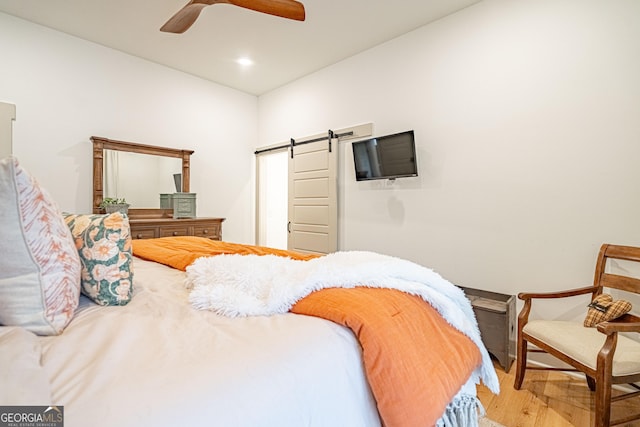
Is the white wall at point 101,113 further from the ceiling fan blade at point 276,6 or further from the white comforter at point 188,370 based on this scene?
the white comforter at point 188,370

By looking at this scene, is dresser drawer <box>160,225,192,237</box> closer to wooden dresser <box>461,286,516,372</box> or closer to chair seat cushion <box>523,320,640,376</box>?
wooden dresser <box>461,286,516,372</box>

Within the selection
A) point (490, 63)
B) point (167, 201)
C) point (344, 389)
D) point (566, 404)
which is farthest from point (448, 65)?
point (167, 201)

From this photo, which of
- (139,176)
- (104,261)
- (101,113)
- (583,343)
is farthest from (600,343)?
(101,113)

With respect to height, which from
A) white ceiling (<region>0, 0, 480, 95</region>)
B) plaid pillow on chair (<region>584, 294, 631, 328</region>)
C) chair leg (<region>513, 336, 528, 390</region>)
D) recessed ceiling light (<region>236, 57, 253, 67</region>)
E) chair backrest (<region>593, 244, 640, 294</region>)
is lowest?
chair leg (<region>513, 336, 528, 390</region>)

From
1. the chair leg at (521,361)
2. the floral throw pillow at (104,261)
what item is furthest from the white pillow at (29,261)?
the chair leg at (521,361)

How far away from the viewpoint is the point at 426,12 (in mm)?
2666

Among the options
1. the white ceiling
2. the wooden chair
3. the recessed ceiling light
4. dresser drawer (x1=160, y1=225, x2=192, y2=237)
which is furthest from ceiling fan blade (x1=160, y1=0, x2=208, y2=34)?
the wooden chair

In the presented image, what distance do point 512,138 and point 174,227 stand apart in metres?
3.41

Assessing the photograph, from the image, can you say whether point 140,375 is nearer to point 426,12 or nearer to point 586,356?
point 586,356

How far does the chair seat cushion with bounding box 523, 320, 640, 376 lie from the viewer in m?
1.48

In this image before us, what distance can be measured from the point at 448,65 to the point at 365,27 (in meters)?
0.86

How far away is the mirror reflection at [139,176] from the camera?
3.31 metres

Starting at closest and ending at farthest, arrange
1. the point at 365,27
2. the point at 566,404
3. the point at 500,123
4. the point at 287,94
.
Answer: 1. the point at 566,404
2. the point at 500,123
3. the point at 365,27
4. the point at 287,94

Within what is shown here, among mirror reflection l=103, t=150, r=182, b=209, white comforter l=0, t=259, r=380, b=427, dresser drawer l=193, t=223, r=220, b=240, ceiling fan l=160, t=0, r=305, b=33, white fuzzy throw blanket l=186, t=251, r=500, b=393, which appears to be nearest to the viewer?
white comforter l=0, t=259, r=380, b=427
